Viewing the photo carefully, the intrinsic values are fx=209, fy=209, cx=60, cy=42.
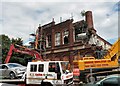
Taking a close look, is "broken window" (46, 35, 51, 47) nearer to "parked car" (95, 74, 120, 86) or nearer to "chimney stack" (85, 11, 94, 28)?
"chimney stack" (85, 11, 94, 28)

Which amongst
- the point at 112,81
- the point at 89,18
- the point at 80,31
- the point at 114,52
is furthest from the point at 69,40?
the point at 112,81

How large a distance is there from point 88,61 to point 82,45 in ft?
41.7

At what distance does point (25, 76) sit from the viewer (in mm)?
14867

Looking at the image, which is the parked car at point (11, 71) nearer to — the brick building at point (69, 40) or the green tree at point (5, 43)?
the brick building at point (69, 40)

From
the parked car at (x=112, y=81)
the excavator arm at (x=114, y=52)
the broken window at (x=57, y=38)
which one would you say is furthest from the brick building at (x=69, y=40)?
the parked car at (x=112, y=81)

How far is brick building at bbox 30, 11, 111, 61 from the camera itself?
95.0 feet

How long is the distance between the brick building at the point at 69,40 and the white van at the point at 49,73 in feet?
41.8

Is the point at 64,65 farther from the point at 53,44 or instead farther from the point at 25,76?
the point at 53,44

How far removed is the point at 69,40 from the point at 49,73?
17871 mm

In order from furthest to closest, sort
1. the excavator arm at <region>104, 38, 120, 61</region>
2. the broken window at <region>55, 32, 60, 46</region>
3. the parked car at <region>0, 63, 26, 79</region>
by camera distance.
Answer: the broken window at <region>55, 32, 60, 46</region> → the excavator arm at <region>104, 38, 120, 61</region> → the parked car at <region>0, 63, 26, 79</region>

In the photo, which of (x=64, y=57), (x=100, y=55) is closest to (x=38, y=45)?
(x=64, y=57)

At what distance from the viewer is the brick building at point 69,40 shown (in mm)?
28953

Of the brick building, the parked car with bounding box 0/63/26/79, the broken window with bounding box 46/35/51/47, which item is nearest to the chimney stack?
the brick building

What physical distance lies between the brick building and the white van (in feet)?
41.8
